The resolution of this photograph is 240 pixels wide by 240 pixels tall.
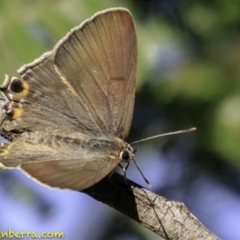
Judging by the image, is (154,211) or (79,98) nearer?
(154,211)

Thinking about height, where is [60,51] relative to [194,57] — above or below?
above

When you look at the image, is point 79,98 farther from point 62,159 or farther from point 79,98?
point 62,159

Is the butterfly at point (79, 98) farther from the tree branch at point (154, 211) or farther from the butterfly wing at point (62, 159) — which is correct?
the tree branch at point (154, 211)

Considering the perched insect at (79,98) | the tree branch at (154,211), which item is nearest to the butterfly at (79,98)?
the perched insect at (79,98)

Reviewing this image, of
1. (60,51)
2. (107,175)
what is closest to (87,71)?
(60,51)

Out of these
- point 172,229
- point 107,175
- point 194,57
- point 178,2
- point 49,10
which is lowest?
point 172,229

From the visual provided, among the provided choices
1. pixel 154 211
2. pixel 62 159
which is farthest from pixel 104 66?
pixel 154 211

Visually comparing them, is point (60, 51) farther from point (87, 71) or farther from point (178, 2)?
point (178, 2)
